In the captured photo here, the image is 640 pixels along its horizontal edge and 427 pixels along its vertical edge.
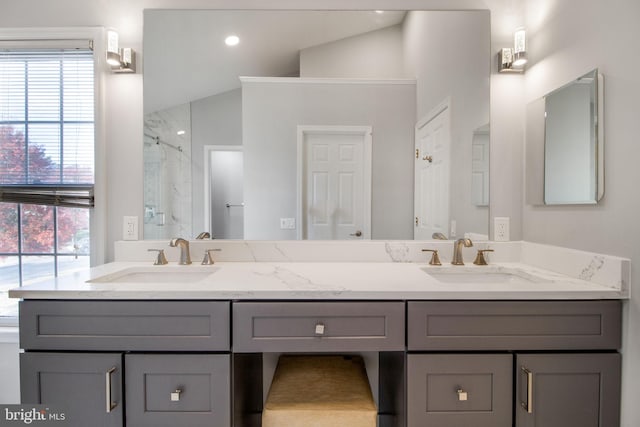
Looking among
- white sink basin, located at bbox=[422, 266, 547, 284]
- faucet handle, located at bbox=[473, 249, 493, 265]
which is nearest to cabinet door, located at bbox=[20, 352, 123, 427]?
white sink basin, located at bbox=[422, 266, 547, 284]

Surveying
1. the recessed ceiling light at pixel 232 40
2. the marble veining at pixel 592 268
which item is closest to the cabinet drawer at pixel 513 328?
the marble veining at pixel 592 268

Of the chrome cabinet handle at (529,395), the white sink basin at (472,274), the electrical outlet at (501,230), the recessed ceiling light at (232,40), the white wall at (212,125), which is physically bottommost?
the chrome cabinet handle at (529,395)

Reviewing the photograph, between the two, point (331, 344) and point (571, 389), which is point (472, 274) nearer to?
point (571, 389)

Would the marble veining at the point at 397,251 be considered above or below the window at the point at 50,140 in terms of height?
below

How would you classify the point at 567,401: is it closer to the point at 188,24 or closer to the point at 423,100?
the point at 423,100

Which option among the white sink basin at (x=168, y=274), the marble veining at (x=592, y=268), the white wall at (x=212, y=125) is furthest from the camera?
the white wall at (x=212, y=125)

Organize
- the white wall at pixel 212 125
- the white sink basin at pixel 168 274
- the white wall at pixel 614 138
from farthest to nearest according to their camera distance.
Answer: the white wall at pixel 212 125 → the white sink basin at pixel 168 274 → the white wall at pixel 614 138

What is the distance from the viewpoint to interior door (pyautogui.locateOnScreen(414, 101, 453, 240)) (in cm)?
165

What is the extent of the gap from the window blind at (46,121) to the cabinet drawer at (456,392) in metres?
1.84

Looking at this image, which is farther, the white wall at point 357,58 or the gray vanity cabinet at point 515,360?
the white wall at point 357,58

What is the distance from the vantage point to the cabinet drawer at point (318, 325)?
1.11 m

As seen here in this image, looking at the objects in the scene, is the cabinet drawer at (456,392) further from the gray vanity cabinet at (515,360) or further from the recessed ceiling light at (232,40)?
the recessed ceiling light at (232,40)

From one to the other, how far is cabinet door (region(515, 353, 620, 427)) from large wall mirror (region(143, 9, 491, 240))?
699mm

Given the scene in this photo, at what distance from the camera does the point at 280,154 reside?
1.65 m
